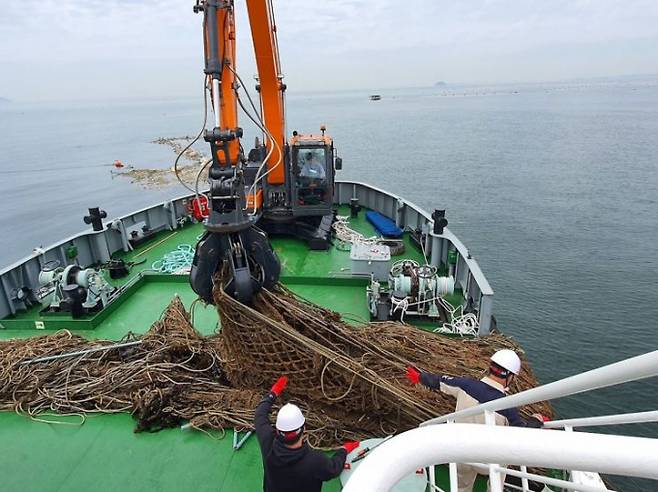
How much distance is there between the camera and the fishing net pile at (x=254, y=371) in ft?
11.7

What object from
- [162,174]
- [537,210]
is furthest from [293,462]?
[162,174]

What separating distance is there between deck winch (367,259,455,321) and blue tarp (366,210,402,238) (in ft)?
9.59

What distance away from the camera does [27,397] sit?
424cm

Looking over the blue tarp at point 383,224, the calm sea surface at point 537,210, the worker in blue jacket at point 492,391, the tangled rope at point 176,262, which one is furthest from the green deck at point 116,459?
the calm sea surface at point 537,210

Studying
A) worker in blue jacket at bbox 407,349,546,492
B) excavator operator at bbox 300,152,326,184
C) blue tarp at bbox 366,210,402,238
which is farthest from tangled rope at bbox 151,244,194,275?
worker in blue jacket at bbox 407,349,546,492

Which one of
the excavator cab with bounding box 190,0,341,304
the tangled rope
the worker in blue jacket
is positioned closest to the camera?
the worker in blue jacket

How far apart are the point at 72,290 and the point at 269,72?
471cm

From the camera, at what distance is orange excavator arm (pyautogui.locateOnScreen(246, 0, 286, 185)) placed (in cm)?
673

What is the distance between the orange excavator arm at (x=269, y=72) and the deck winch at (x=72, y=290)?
3.00m

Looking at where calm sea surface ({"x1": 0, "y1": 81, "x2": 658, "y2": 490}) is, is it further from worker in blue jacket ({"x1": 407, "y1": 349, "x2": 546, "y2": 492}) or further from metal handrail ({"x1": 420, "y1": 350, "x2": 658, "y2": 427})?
metal handrail ({"x1": 420, "y1": 350, "x2": 658, "y2": 427})

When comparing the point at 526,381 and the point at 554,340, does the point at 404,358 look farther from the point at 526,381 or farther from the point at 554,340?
the point at 554,340

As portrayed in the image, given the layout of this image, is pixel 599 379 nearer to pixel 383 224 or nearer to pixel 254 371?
pixel 254 371

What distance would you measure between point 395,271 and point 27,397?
4.72m

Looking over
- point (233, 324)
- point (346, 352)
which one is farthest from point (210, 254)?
point (346, 352)
